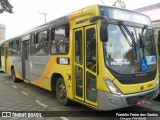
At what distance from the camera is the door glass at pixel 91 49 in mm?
6094

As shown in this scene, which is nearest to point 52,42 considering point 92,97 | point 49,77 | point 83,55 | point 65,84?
point 49,77

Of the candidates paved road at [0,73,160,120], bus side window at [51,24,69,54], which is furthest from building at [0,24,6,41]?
bus side window at [51,24,69,54]

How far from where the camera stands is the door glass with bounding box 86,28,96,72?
6.09 metres

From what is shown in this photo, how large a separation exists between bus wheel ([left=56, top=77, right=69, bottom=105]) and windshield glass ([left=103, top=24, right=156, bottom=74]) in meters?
2.55

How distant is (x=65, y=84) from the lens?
24.7 feet

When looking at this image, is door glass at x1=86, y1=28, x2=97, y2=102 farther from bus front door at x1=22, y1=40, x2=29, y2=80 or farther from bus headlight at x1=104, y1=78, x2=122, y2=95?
bus front door at x1=22, y1=40, x2=29, y2=80

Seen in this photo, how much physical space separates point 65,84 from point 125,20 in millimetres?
2770

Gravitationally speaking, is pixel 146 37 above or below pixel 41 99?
above

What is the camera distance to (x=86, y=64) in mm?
6441

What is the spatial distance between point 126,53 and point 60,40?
107 inches

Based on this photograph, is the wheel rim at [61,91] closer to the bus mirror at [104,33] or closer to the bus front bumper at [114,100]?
the bus front bumper at [114,100]

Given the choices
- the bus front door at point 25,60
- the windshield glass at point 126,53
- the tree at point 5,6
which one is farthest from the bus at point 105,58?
the tree at point 5,6

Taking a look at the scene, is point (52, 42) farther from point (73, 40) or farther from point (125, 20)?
point (125, 20)

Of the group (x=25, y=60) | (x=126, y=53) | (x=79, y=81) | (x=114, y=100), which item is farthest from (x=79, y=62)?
(x=25, y=60)
